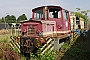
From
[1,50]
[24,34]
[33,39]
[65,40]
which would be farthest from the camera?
[65,40]

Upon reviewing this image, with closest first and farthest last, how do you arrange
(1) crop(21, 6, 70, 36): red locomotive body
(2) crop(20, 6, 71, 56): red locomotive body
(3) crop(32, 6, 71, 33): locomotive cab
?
(2) crop(20, 6, 71, 56): red locomotive body < (1) crop(21, 6, 70, 36): red locomotive body < (3) crop(32, 6, 71, 33): locomotive cab

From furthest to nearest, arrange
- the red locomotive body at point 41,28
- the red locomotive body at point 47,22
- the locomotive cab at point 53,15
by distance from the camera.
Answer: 1. the locomotive cab at point 53,15
2. the red locomotive body at point 47,22
3. the red locomotive body at point 41,28

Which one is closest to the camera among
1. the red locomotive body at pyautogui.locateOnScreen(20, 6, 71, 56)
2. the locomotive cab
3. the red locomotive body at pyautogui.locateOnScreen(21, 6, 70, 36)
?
the red locomotive body at pyautogui.locateOnScreen(20, 6, 71, 56)

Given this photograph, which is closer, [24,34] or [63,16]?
[24,34]

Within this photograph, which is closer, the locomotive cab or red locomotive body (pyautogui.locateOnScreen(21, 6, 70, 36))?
red locomotive body (pyautogui.locateOnScreen(21, 6, 70, 36))

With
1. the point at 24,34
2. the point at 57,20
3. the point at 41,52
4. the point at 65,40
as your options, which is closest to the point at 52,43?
the point at 41,52

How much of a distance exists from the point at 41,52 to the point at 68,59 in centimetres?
127

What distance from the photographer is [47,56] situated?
7.91m

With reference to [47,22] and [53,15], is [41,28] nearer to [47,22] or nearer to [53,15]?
[47,22]

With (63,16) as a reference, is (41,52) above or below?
below

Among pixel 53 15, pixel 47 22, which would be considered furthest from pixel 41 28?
pixel 53 15

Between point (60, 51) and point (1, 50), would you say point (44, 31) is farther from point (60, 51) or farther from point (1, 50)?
point (1, 50)

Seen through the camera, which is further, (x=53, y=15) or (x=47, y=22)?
(x=53, y=15)

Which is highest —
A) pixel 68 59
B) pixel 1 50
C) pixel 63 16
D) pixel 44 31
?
pixel 63 16
